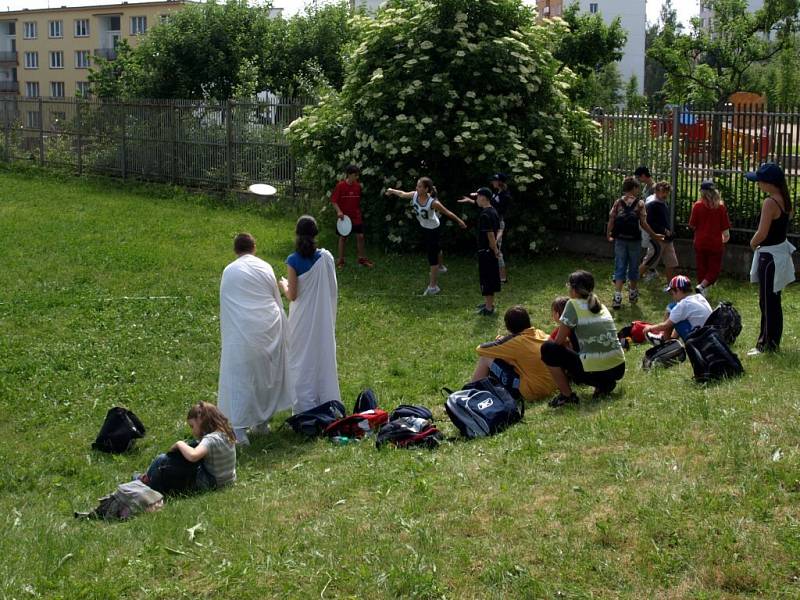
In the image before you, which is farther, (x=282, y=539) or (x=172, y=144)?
(x=172, y=144)

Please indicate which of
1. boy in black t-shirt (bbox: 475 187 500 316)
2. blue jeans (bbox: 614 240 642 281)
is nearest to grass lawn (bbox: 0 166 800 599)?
boy in black t-shirt (bbox: 475 187 500 316)

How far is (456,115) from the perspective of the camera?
56.6ft

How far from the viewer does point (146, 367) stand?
11930 millimetres

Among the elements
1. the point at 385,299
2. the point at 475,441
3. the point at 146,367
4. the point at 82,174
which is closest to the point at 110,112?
the point at 82,174

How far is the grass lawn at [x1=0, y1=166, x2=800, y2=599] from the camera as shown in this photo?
5.29 m

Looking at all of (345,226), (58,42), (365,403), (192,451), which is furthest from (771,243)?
(58,42)

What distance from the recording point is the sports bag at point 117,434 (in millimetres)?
9406

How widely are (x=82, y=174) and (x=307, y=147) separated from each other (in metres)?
10.9

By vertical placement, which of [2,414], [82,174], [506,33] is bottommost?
[2,414]

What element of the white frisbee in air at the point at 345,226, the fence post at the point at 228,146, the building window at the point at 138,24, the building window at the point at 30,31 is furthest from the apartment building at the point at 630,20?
the white frisbee in air at the point at 345,226

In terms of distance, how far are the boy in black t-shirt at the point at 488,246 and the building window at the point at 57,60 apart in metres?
78.5

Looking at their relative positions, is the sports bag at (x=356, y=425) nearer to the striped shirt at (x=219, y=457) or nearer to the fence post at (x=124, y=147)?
the striped shirt at (x=219, y=457)

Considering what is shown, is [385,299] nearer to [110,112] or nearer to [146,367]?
[146,367]

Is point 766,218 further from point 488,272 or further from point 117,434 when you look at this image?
point 117,434
